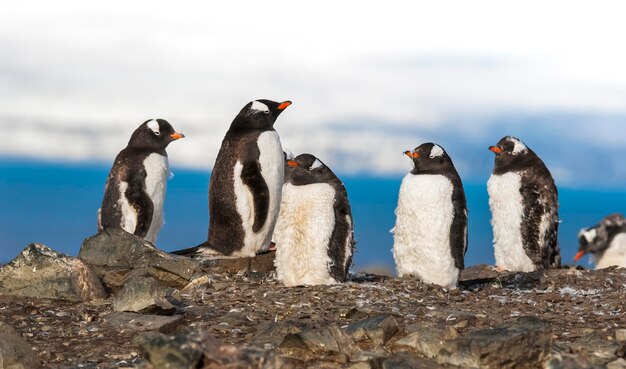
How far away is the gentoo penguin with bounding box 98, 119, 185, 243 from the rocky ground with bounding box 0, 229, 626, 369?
9.12 feet

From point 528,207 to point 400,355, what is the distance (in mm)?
6920

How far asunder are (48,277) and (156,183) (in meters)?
3.95

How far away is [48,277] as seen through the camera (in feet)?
29.3

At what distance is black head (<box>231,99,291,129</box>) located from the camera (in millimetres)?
11688

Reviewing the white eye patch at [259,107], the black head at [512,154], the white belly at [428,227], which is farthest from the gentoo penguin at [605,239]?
the white eye patch at [259,107]

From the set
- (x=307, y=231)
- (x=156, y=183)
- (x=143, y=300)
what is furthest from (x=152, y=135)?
(x=143, y=300)

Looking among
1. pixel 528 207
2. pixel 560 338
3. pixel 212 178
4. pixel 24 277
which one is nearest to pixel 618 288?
pixel 528 207

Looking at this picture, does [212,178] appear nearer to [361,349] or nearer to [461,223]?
[461,223]

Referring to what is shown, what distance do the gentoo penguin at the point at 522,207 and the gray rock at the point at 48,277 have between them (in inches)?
234

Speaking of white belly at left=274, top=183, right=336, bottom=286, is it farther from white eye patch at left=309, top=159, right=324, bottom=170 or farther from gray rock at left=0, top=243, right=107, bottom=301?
gray rock at left=0, top=243, right=107, bottom=301

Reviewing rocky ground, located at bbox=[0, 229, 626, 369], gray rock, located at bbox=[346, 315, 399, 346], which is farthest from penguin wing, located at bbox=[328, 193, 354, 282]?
gray rock, located at bbox=[346, 315, 399, 346]

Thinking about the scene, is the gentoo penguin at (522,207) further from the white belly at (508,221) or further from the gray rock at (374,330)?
the gray rock at (374,330)

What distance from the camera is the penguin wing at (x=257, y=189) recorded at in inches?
448

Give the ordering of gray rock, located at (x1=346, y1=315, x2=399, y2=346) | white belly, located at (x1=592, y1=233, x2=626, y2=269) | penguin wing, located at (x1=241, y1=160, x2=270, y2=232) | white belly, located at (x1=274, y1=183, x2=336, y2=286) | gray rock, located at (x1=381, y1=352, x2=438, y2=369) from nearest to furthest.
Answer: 1. gray rock, located at (x1=381, y1=352, x2=438, y2=369)
2. gray rock, located at (x1=346, y1=315, x2=399, y2=346)
3. white belly, located at (x1=274, y1=183, x2=336, y2=286)
4. penguin wing, located at (x1=241, y1=160, x2=270, y2=232)
5. white belly, located at (x1=592, y1=233, x2=626, y2=269)
